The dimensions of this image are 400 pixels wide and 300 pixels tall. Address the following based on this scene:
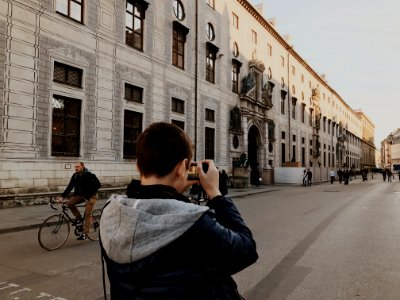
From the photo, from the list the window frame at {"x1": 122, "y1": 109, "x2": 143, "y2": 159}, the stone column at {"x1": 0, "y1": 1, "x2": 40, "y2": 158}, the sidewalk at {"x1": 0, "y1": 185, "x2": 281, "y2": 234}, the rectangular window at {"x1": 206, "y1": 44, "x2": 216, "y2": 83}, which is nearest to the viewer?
the sidewalk at {"x1": 0, "y1": 185, "x2": 281, "y2": 234}

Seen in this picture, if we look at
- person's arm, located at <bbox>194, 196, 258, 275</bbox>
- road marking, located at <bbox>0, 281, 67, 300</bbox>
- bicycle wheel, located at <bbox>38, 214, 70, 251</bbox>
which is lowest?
road marking, located at <bbox>0, 281, 67, 300</bbox>

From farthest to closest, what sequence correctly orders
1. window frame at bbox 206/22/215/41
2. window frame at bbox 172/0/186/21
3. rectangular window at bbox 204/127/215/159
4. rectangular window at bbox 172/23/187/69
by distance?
window frame at bbox 206/22/215/41 → rectangular window at bbox 204/127/215/159 → window frame at bbox 172/0/186/21 → rectangular window at bbox 172/23/187/69

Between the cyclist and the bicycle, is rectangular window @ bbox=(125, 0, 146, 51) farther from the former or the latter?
the bicycle

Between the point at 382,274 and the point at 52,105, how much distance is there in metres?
13.2

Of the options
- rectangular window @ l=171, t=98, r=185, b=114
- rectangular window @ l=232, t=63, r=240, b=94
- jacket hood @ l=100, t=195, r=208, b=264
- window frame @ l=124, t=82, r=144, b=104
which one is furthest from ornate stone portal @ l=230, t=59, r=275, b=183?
jacket hood @ l=100, t=195, r=208, b=264

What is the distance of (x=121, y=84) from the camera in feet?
58.7

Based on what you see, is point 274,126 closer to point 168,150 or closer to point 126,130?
point 126,130

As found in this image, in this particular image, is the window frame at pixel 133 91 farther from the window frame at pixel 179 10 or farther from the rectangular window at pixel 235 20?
the rectangular window at pixel 235 20

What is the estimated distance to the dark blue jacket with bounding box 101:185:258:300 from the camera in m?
1.41

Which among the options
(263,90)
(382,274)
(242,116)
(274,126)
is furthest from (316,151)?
(382,274)

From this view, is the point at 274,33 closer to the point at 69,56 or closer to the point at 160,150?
the point at 69,56

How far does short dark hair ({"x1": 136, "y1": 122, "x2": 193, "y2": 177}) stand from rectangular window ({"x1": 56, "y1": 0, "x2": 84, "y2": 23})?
15593 millimetres

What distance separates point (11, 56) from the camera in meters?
12.9

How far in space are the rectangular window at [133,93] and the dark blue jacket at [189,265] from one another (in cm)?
1742
